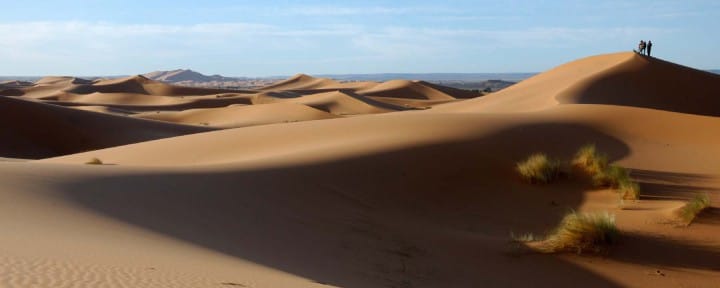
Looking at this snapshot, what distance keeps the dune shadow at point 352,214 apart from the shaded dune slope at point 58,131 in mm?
19825

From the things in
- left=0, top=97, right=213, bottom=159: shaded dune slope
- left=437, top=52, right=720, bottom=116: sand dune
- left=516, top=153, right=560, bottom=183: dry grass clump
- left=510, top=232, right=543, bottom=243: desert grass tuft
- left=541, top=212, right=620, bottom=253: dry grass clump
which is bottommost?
left=0, top=97, right=213, bottom=159: shaded dune slope

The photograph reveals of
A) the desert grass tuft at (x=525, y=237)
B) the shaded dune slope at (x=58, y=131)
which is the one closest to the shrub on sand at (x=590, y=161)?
the desert grass tuft at (x=525, y=237)

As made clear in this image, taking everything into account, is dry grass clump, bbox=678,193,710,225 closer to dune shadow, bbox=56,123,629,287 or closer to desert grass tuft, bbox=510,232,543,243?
dune shadow, bbox=56,123,629,287

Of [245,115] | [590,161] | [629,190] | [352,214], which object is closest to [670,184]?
[590,161]

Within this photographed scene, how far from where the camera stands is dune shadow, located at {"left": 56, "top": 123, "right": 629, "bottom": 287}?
784 cm

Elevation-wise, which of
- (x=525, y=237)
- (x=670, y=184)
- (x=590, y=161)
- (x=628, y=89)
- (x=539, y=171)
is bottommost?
(x=525, y=237)

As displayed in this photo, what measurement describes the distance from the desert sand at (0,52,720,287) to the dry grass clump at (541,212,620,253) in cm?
15

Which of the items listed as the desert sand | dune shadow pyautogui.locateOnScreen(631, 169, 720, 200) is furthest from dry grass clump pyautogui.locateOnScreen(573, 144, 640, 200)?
dune shadow pyautogui.locateOnScreen(631, 169, 720, 200)

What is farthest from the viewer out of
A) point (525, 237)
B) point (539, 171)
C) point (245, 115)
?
point (245, 115)

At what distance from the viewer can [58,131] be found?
30.9m

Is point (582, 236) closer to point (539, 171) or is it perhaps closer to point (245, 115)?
point (539, 171)

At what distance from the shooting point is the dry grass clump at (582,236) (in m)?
8.99

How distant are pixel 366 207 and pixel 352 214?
63cm

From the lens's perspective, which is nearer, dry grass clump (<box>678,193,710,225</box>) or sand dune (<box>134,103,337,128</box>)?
dry grass clump (<box>678,193,710,225</box>)
